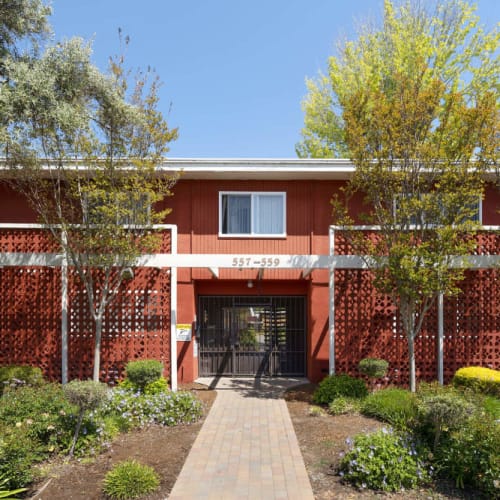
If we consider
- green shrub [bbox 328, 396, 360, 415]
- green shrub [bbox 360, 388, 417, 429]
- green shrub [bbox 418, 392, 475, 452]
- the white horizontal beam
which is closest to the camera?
green shrub [bbox 418, 392, 475, 452]

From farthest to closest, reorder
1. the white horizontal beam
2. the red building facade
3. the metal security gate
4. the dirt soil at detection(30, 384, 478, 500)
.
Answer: the metal security gate
the red building facade
the white horizontal beam
the dirt soil at detection(30, 384, 478, 500)

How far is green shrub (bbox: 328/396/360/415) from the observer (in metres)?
8.16

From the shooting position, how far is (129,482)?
16.5 feet

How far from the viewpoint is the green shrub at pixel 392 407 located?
23.2 feet

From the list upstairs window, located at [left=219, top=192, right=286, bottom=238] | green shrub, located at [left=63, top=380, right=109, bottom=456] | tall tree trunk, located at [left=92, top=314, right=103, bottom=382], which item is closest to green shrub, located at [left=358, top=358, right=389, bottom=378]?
upstairs window, located at [left=219, top=192, right=286, bottom=238]

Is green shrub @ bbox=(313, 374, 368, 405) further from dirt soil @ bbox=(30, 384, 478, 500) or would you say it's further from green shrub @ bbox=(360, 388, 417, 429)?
dirt soil @ bbox=(30, 384, 478, 500)

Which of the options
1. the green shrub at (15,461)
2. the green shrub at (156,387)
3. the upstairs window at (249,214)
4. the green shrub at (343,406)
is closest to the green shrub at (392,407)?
the green shrub at (343,406)

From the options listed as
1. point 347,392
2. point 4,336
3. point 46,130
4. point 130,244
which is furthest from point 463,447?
point 4,336

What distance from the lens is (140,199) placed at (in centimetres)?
916

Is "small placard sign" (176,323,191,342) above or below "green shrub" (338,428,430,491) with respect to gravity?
above

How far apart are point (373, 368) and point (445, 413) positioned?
3395 mm

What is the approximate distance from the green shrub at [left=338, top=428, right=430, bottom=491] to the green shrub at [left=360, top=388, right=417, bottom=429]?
1206mm

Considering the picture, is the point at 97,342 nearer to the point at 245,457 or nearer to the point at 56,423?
the point at 56,423

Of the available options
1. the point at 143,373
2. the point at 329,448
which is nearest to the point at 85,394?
the point at 143,373
